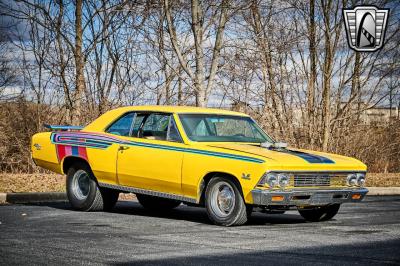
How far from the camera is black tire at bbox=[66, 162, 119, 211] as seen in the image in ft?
37.2

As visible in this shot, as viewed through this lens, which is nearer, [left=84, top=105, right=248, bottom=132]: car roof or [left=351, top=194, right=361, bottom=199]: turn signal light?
[left=351, top=194, right=361, bottom=199]: turn signal light

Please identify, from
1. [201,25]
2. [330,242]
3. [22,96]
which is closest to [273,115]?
[201,25]

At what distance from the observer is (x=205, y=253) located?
7398mm

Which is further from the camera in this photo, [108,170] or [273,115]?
[273,115]

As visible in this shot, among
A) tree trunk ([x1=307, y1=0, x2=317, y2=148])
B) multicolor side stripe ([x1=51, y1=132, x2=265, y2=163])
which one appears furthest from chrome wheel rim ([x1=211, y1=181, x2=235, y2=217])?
Result: tree trunk ([x1=307, y1=0, x2=317, y2=148])

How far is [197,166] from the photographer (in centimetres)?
994

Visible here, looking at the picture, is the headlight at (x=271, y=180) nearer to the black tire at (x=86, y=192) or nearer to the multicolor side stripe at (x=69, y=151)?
the black tire at (x=86, y=192)

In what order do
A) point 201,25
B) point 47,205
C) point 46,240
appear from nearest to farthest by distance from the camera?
point 46,240
point 47,205
point 201,25

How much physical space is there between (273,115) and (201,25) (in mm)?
4270

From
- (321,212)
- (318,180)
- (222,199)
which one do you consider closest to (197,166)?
(222,199)

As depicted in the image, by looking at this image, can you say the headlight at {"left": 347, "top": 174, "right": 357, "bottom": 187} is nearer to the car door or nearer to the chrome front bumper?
the chrome front bumper

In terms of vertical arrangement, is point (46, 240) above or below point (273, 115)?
below

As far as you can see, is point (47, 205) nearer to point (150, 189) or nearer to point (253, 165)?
point (150, 189)

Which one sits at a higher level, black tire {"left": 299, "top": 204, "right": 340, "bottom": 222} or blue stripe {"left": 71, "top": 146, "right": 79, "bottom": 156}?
blue stripe {"left": 71, "top": 146, "right": 79, "bottom": 156}
